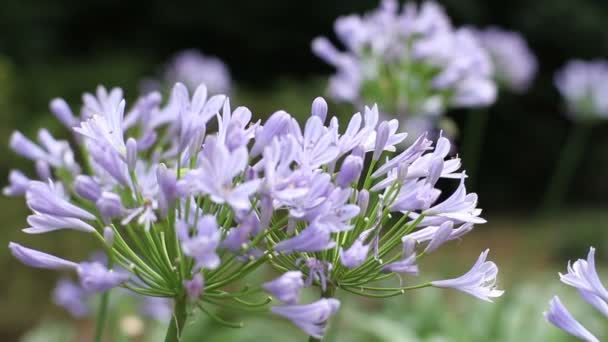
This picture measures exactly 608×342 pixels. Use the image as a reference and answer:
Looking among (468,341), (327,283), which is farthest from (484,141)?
(327,283)

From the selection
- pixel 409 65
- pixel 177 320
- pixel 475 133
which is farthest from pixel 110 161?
pixel 475 133

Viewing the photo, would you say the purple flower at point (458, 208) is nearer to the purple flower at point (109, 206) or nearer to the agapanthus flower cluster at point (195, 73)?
the purple flower at point (109, 206)

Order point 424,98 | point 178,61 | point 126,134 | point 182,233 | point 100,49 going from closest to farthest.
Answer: point 182,233 → point 126,134 → point 424,98 → point 178,61 → point 100,49

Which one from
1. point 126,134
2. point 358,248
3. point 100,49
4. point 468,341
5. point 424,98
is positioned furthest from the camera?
point 100,49

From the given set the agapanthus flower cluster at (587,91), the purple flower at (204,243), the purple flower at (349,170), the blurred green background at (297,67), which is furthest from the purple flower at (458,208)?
the blurred green background at (297,67)

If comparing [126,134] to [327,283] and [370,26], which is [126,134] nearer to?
[327,283]

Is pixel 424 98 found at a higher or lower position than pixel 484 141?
lower

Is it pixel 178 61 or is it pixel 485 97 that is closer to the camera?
pixel 485 97

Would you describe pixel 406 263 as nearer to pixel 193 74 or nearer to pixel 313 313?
pixel 313 313
